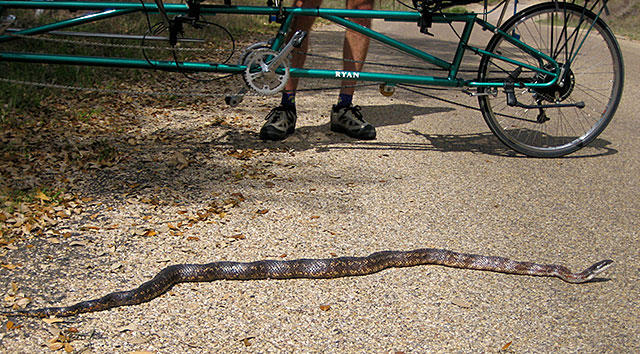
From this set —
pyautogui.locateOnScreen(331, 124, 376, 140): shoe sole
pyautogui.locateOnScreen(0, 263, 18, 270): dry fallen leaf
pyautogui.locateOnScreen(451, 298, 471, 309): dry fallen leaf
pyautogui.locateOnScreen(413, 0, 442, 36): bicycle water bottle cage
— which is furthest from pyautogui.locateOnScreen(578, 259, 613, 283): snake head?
pyautogui.locateOnScreen(0, 263, 18, 270): dry fallen leaf

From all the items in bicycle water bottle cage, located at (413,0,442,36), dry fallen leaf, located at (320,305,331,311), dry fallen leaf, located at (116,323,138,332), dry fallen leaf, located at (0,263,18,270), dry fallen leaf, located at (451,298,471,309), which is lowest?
dry fallen leaf, located at (0,263,18,270)

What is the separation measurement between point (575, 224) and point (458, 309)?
1450 mm

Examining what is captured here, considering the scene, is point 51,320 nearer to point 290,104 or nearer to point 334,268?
point 334,268

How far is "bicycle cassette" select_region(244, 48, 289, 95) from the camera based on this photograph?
14.7 feet

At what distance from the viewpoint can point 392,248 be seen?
137 inches

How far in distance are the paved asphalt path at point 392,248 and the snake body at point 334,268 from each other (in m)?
0.05

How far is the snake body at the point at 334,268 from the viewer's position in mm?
3006

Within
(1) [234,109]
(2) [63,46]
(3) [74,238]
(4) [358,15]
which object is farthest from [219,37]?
(3) [74,238]

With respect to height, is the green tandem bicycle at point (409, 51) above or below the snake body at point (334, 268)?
above

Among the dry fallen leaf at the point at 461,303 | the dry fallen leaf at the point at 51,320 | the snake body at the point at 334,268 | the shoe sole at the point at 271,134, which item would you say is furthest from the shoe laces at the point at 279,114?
the dry fallen leaf at the point at 51,320

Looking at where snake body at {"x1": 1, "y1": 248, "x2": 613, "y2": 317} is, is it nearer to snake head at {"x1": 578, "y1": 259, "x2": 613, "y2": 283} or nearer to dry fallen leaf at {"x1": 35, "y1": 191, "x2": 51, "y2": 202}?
snake head at {"x1": 578, "y1": 259, "x2": 613, "y2": 283}

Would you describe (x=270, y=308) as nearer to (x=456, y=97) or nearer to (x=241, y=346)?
(x=241, y=346)

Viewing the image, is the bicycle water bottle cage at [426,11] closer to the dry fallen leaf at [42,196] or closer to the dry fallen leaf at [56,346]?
the dry fallen leaf at [42,196]

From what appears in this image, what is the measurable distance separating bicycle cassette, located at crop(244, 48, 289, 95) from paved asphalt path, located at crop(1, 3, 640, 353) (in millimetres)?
624
